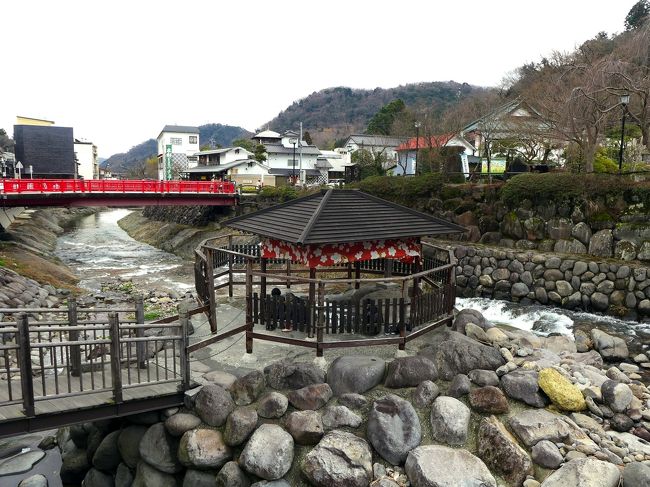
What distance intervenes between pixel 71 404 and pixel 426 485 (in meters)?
5.52

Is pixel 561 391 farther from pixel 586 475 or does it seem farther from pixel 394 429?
pixel 394 429

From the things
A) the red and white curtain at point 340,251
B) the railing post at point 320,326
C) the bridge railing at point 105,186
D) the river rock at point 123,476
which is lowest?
the river rock at point 123,476

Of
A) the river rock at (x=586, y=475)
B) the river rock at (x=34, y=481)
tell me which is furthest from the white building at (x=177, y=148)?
the river rock at (x=586, y=475)

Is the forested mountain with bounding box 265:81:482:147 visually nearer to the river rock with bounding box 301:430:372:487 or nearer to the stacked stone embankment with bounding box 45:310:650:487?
the stacked stone embankment with bounding box 45:310:650:487

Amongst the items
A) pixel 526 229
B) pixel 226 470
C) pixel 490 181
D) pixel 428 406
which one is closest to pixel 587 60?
pixel 490 181

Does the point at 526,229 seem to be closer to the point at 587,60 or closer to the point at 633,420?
the point at 587,60

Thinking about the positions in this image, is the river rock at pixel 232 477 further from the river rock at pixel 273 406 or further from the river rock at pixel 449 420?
the river rock at pixel 449 420

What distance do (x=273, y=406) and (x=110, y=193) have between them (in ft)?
98.6

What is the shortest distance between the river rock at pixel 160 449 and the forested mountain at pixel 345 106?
4442 inches

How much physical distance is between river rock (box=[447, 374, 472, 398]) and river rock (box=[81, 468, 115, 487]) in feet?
20.7

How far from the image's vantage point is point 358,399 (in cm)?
789

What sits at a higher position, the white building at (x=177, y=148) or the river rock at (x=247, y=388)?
the white building at (x=177, y=148)

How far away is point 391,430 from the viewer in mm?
7328

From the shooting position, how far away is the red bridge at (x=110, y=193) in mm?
28897
